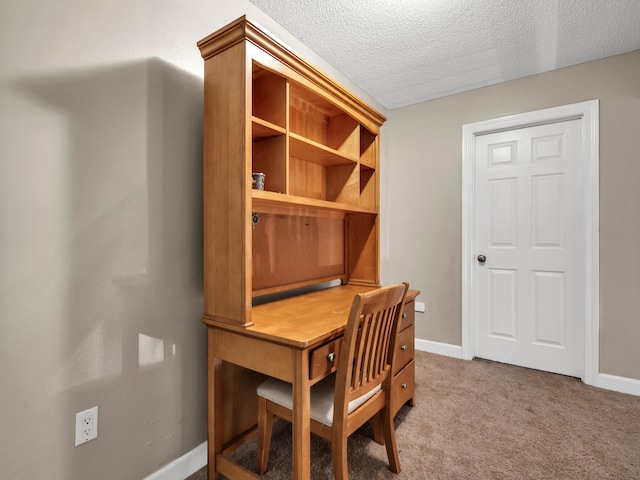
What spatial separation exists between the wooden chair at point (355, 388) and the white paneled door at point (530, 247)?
182 cm

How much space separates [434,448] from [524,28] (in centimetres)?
255

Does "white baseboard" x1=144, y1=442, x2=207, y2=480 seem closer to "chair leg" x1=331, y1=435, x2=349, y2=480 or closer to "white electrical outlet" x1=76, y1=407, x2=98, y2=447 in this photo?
"white electrical outlet" x1=76, y1=407, x2=98, y2=447

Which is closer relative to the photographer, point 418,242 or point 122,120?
point 122,120

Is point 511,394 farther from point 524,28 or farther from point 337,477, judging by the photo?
point 524,28

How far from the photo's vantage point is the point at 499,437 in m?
1.84

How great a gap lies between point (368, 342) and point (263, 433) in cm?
68

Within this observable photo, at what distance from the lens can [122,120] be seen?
1312 mm

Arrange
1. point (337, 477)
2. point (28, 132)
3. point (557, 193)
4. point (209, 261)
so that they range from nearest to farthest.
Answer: point (28, 132), point (337, 477), point (209, 261), point (557, 193)

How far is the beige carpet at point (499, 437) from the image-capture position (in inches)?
61.7

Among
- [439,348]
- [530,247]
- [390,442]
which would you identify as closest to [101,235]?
[390,442]

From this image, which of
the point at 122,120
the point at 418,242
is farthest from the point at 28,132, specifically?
the point at 418,242

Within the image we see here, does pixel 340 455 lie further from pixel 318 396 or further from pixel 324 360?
pixel 324 360

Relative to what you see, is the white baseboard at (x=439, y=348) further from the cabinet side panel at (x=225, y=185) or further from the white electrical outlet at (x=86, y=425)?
the white electrical outlet at (x=86, y=425)

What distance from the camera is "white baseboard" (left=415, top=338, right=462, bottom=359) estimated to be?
301 centimetres
